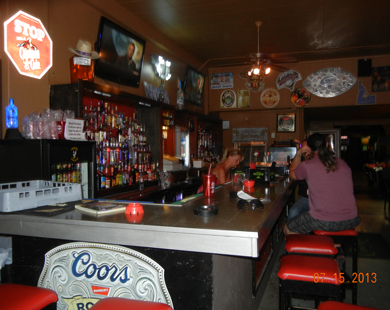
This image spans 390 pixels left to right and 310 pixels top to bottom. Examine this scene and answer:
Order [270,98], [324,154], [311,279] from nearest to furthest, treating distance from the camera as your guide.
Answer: [311,279] < [324,154] < [270,98]

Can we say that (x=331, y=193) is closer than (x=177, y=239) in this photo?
No

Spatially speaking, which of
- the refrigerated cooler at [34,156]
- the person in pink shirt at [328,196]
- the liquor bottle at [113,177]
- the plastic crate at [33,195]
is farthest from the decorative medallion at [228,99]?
the plastic crate at [33,195]

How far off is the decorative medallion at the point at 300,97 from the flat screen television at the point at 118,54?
4.70m

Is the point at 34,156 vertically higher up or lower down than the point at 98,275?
higher up

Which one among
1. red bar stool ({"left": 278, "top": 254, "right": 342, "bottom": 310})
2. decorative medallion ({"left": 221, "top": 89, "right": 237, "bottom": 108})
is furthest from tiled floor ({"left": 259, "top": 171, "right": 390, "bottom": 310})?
decorative medallion ({"left": 221, "top": 89, "right": 237, "bottom": 108})

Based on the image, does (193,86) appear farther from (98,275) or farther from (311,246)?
(98,275)

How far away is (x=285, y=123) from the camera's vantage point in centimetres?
870

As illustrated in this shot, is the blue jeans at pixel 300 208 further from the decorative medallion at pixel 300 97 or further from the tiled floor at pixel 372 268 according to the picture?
the decorative medallion at pixel 300 97

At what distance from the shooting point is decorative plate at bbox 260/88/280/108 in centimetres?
854

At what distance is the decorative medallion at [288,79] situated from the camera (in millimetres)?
8320

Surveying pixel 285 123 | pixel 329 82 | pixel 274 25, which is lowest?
pixel 285 123

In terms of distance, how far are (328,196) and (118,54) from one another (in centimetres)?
340

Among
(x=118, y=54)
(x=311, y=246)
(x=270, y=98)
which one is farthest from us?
(x=270, y=98)

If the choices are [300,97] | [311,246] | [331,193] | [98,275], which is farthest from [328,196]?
[300,97]
